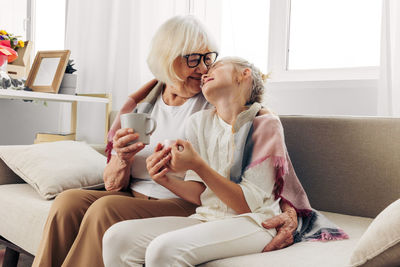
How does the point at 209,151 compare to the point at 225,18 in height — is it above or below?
below

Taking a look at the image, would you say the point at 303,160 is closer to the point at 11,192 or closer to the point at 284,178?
the point at 284,178

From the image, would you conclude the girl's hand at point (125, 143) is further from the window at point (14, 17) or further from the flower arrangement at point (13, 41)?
the window at point (14, 17)

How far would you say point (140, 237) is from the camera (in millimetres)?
1155

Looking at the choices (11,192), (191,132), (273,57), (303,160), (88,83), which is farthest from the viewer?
(88,83)

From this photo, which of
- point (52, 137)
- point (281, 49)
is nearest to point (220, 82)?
point (281, 49)

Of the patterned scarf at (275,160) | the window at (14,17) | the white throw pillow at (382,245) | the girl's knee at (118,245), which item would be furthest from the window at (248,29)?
the window at (14,17)

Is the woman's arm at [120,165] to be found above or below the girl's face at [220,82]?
below

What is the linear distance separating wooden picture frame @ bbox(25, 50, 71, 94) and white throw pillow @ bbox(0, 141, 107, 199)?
821 millimetres

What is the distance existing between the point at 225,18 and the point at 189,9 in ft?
0.74

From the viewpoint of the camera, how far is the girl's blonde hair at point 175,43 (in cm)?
146

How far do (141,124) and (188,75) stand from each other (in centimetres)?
34

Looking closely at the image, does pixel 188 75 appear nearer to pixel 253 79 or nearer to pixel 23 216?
pixel 253 79

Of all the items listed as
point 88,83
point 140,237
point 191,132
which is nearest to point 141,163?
point 191,132

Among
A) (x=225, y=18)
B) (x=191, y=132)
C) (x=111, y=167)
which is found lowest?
(x=111, y=167)
